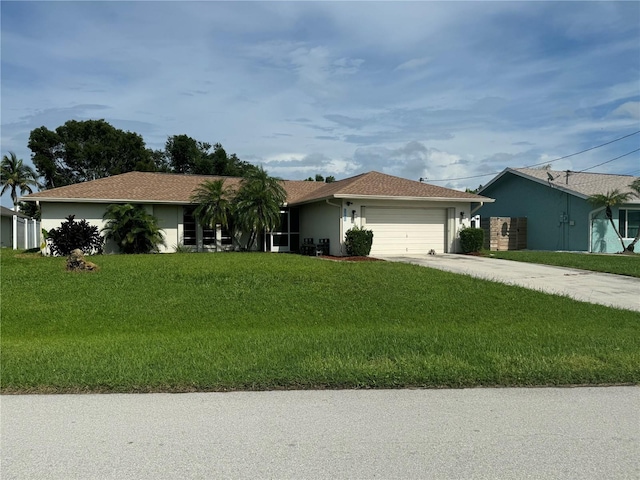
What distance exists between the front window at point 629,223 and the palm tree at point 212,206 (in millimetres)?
19727

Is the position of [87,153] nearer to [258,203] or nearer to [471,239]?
[258,203]

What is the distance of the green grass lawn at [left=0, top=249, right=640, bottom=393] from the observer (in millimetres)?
5457

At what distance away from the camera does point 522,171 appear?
27406 mm

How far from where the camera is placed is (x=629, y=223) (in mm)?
24516

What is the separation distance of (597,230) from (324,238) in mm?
13892

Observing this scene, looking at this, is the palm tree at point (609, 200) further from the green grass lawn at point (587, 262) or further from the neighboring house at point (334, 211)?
the neighboring house at point (334, 211)

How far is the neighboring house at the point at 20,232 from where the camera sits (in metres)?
30.6

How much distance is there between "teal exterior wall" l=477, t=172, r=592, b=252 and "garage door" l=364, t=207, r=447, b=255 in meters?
7.87

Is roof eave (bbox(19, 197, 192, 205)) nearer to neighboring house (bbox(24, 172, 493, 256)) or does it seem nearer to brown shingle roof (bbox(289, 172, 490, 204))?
neighboring house (bbox(24, 172, 493, 256))

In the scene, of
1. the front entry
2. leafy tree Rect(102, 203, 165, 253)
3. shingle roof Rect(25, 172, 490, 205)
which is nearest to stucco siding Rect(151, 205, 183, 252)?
shingle roof Rect(25, 172, 490, 205)

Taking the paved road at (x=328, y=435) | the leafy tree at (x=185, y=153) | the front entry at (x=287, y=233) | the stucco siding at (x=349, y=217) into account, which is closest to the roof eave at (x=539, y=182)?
the stucco siding at (x=349, y=217)

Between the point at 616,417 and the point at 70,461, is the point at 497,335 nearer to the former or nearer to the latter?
the point at 616,417

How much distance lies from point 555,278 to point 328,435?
1222 centimetres

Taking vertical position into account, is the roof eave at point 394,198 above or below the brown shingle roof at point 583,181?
below
